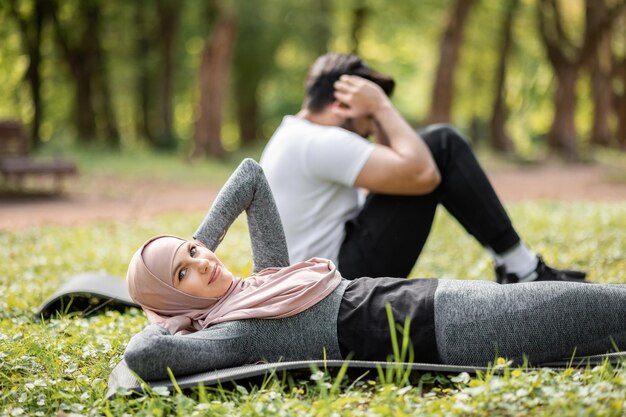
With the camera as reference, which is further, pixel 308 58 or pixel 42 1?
pixel 308 58

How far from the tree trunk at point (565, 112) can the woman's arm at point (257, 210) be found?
19366 mm

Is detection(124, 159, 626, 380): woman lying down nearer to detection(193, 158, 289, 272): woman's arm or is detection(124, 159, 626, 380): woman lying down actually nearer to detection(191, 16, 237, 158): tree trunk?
detection(193, 158, 289, 272): woman's arm

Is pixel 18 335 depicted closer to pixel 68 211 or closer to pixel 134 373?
pixel 134 373

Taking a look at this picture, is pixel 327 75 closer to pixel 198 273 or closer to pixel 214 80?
pixel 198 273

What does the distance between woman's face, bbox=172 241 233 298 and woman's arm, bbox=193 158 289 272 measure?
32 cm

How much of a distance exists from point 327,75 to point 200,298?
1.69 meters

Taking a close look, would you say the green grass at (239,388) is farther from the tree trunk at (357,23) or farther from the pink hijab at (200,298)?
the tree trunk at (357,23)

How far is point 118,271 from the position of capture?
5.99 m

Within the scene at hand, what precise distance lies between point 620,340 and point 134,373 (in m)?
1.82

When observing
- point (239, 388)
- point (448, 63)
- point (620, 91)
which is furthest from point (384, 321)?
point (620, 91)

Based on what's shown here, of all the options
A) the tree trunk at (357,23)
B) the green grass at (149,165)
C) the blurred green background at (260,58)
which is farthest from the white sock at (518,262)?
the tree trunk at (357,23)

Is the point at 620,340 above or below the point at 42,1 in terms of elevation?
below

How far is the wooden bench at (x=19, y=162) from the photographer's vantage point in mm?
12523

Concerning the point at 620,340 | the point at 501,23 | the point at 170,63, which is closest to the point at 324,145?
the point at 620,340
